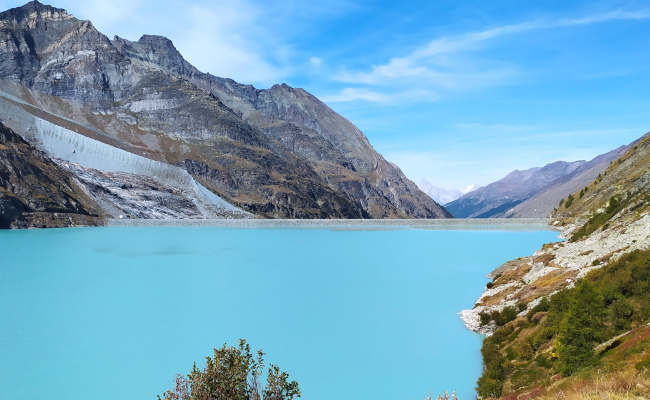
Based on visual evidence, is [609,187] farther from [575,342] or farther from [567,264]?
[575,342]

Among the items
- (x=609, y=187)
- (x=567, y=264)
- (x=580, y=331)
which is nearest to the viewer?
(x=580, y=331)

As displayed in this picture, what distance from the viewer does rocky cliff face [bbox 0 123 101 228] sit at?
431 ft

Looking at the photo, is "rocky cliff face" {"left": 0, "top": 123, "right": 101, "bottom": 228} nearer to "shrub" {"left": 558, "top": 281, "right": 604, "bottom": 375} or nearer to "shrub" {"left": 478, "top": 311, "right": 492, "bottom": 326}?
"shrub" {"left": 478, "top": 311, "right": 492, "bottom": 326}

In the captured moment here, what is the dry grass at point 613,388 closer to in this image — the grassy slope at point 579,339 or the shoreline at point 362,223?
the grassy slope at point 579,339

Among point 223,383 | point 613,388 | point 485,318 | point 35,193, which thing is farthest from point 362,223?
point 613,388

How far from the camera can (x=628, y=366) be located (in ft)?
42.4

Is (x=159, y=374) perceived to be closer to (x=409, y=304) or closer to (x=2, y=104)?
(x=409, y=304)

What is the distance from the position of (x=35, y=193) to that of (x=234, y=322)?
129m

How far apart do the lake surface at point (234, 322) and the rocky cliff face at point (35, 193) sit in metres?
66.4

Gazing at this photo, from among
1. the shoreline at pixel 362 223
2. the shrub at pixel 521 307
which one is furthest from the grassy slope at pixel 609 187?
the shrub at pixel 521 307

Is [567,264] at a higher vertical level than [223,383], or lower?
lower

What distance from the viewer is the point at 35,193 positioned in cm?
13962

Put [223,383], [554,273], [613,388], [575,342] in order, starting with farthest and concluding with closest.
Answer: [554,273] → [575,342] → [223,383] → [613,388]

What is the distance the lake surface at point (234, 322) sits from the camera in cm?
2483
